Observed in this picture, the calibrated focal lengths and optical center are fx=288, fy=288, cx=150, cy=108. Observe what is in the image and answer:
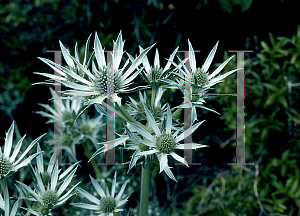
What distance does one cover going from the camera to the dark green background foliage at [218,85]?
5.34ft

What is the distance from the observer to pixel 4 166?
2.46 ft

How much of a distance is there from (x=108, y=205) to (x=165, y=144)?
291 millimetres

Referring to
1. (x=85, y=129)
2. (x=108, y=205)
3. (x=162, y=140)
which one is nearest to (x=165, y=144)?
(x=162, y=140)

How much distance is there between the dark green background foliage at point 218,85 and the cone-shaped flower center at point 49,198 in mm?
661

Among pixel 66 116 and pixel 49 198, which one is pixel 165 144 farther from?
pixel 66 116

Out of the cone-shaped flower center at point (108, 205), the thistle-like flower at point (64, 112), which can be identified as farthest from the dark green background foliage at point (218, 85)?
the cone-shaped flower center at point (108, 205)

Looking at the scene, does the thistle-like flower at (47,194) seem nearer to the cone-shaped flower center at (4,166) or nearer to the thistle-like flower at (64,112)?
the cone-shaped flower center at (4,166)

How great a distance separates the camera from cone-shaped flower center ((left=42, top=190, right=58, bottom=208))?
0.73 m

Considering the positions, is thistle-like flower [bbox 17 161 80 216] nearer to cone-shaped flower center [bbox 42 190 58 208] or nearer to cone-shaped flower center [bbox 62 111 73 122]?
cone-shaped flower center [bbox 42 190 58 208]

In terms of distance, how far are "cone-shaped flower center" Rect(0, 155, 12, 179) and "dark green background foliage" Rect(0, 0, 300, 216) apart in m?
0.69

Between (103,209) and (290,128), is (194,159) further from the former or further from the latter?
(103,209)

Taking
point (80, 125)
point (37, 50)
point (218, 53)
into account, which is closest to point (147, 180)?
point (80, 125)

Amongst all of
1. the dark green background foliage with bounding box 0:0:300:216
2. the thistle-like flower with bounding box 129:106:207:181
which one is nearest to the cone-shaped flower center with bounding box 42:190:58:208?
the thistle-like flower with bounding box 129:106:207:181

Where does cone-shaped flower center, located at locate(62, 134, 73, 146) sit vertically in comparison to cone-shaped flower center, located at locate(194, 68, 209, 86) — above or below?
below
